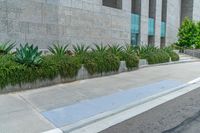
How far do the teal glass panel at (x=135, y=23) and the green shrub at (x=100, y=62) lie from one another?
15127 millimetres

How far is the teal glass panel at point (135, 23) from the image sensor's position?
27.7m

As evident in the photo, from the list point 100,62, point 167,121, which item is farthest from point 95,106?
point 100,62

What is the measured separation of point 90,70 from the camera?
11.8 m

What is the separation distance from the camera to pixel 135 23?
28359 millimetres

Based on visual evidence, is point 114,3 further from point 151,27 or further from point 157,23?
point 157,23

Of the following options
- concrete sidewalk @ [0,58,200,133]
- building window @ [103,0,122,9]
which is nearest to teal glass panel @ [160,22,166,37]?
building window @ [103,0,122,9]

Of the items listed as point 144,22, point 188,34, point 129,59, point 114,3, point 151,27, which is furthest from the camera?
point 188,34

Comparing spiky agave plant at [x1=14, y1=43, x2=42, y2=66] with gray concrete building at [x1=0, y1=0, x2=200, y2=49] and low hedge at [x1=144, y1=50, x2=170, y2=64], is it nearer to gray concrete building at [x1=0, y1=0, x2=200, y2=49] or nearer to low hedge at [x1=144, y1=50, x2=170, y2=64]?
gray concrete building at [x1=0, y1=0, x2=200, y2=49]

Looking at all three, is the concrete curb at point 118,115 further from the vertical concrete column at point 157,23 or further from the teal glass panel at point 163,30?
the teal glass panel at point 163,30

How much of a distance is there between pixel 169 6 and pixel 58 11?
83.4ft

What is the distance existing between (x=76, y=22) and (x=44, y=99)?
1186cm

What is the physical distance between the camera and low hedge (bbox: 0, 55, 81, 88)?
27.4 ft

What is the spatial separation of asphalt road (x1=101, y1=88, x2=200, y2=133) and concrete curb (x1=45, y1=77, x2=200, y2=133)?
0.76 ft

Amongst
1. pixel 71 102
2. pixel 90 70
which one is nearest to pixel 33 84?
pixel 71 102
